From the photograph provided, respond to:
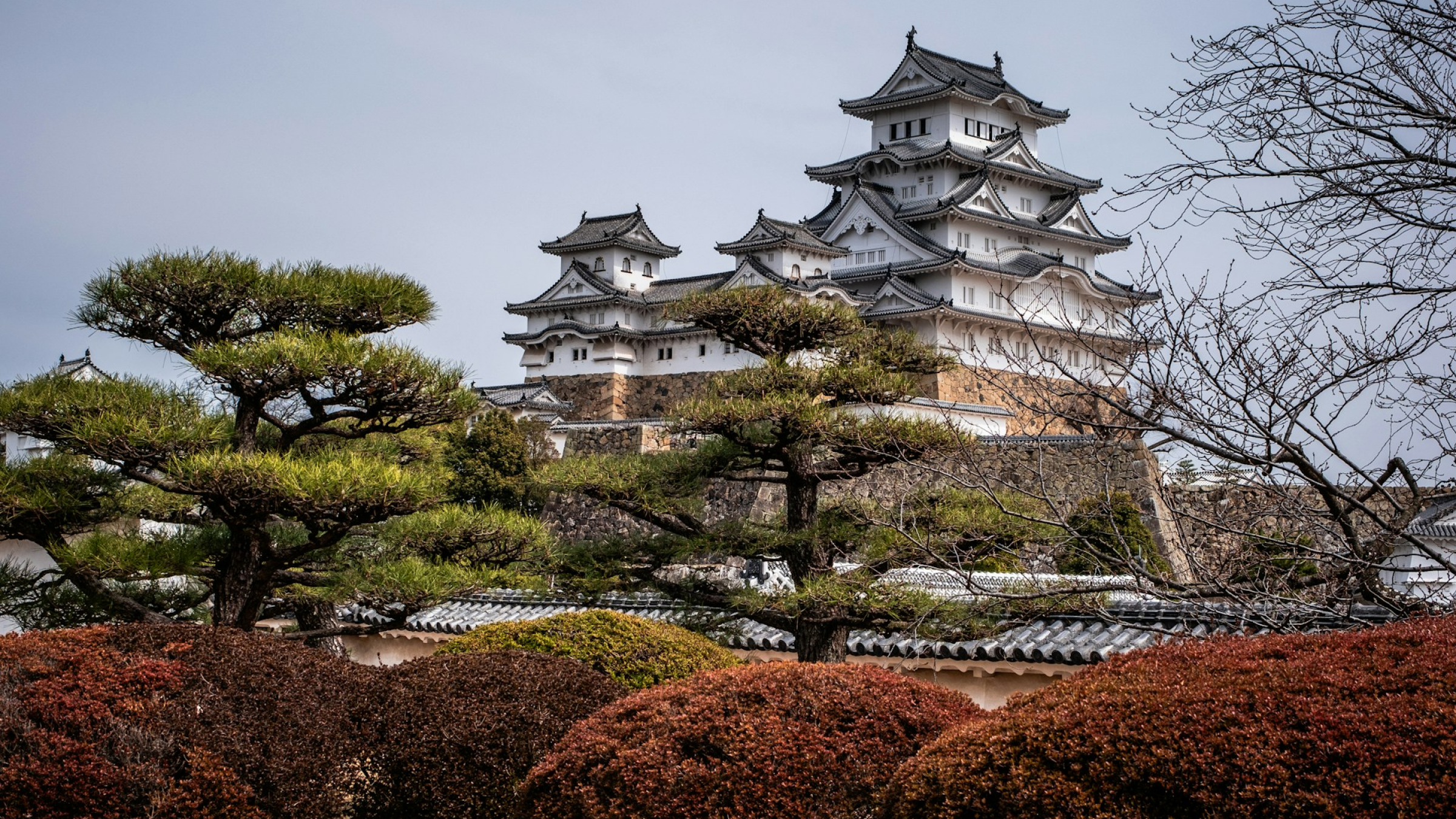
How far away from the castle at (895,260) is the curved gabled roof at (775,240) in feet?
0.15

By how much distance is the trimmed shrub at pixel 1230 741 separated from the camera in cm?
324

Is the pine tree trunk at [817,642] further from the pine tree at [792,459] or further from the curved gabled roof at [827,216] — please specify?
the curved gabled roof at [827,216]

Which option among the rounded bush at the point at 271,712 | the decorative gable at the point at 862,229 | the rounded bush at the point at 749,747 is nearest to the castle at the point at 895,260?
the decorative gable at the point at 862,229

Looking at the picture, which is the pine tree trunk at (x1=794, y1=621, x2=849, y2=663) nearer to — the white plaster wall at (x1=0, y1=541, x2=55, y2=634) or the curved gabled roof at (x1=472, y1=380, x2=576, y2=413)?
the white plaster wall at (x1=0, y1=541, x2=55, y2=634)

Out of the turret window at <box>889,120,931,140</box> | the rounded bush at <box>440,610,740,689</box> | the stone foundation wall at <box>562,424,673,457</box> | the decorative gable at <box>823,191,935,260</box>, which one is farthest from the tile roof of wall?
the turret window at <box>889,120,931,140</box>

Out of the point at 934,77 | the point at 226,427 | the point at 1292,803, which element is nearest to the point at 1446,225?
the point at 1292,803

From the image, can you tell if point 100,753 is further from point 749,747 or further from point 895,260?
point 895,260

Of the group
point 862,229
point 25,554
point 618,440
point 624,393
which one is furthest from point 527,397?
point 25,554

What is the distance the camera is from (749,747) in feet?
15.3

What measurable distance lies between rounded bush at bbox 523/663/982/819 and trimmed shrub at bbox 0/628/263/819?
153 cm

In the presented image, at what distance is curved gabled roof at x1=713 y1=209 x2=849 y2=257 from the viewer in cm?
3014

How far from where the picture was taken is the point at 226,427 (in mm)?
8547

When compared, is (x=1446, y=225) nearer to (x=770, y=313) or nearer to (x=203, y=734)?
(x=770, y=313)

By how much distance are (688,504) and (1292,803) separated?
619 centimetres
